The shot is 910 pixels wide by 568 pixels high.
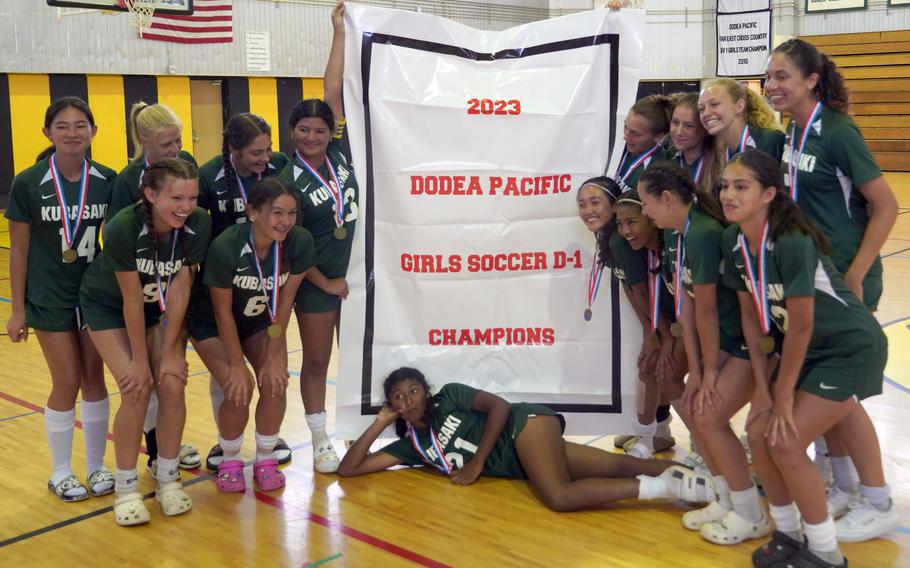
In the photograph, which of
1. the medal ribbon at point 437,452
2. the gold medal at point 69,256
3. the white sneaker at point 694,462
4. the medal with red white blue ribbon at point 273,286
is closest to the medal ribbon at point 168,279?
the medal with red white blue ribbon at point 273,286

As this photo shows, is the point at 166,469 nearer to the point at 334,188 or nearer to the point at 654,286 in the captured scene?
the point at 334,188

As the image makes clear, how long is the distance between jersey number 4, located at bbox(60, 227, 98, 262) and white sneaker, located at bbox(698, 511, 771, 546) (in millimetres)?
2629

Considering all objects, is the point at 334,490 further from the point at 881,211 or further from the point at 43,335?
the point at 881,211

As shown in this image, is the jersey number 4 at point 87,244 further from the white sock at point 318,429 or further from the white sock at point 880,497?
the white sock at point 880,497

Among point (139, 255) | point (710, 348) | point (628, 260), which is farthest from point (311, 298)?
point (710, 348)

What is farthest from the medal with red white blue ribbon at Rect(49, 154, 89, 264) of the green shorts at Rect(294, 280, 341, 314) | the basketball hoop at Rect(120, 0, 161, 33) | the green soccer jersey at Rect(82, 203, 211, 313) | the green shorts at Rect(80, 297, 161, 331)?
the basketball hoop at Rect(120, 0, 161, 33)

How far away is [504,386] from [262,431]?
110 cm

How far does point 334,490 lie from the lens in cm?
378

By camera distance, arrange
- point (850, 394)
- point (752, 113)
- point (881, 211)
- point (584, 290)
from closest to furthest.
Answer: point (850, 394) → point (881, 211) → point (752, 113) → point (584, 290)

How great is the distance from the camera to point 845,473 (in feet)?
11.2

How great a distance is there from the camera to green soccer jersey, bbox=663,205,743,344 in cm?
314

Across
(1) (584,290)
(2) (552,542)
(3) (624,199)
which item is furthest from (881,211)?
(2) (552,542)

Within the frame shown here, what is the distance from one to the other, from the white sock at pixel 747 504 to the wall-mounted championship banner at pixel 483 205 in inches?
36.5

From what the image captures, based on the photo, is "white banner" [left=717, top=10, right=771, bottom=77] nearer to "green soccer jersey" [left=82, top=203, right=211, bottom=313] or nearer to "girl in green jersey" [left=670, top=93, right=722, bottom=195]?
"girl in green jersey" [left=670, top=93, right=722, bottom=195]
